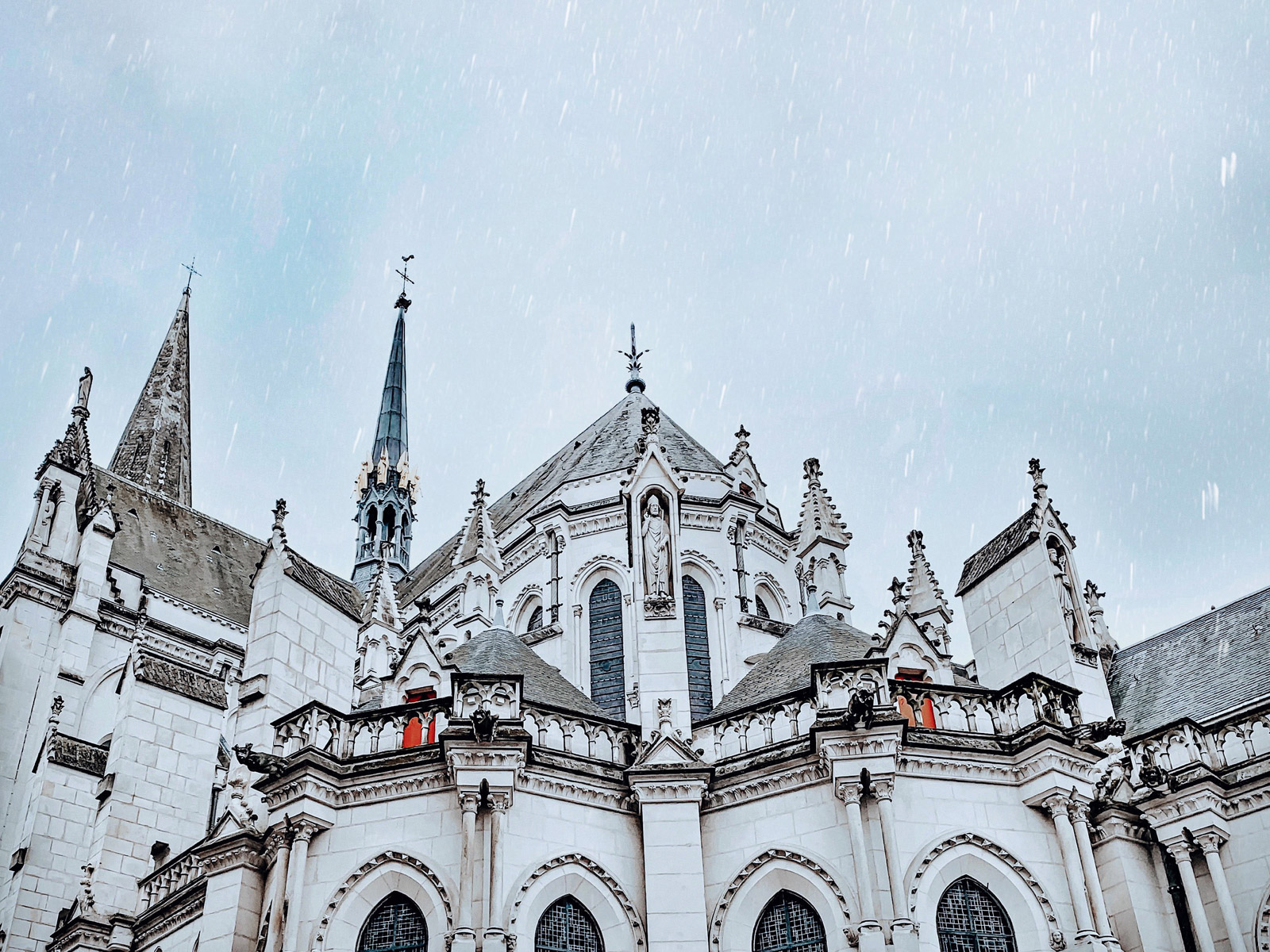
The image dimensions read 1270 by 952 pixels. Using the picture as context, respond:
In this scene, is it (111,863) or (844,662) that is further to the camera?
(111,863)

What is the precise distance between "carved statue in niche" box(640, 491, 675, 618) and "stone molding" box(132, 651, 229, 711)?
9.58m

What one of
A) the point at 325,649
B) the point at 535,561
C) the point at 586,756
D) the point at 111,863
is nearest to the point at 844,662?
the point at 586,756

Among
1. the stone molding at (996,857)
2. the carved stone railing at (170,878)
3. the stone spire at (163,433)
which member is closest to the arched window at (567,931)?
the stone molding at (996,857)

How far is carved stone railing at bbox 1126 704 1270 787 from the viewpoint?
58.4ft

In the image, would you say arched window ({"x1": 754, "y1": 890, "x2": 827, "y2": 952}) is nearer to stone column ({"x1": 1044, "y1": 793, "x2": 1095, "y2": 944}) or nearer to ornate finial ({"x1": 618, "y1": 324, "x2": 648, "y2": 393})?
stone column ({"x1": 1044, "y1": 793, "x2": 1095, "y2": 944})

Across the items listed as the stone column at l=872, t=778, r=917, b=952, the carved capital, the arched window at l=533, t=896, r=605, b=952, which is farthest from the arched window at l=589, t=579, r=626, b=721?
the stone column at l=872, t=778, r=917, b=952

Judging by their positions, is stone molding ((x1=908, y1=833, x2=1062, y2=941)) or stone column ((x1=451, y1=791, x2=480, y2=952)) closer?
stone column ((x1=451, y1=791, x2=480, y2=952))

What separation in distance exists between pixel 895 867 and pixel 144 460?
37.3 meters

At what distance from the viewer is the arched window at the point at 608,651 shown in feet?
77.2

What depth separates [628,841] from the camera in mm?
16906

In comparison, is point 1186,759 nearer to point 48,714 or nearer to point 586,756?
point 586,756

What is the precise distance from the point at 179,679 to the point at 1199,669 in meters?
19.2

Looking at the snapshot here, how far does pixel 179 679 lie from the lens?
23.9 metres

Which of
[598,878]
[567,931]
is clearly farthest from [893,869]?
[567,931]
